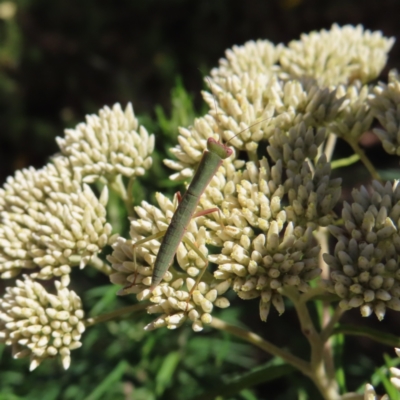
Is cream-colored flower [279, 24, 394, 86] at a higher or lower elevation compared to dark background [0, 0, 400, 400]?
lower

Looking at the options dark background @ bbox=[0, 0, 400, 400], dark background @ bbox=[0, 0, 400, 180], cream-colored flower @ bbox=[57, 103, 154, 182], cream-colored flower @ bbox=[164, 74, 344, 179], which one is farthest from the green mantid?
dark background @ bbox=[0, 0, 400, 180]

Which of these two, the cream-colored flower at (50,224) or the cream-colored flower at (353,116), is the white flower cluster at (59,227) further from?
the cream-colored flower at (353,116)

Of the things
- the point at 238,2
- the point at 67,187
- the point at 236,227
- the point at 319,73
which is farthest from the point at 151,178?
the point at 238,2

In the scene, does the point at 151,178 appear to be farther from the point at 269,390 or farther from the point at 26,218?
the point at 269,390

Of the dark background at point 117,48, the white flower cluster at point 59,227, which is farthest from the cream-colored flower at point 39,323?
the dark background at point 117,48

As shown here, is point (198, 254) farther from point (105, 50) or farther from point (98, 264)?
point (105, 50)

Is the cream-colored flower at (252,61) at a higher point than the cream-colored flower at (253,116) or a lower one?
higher

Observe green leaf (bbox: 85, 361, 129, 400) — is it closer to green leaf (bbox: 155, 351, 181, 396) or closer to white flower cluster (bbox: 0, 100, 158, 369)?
green leaf (bbox: 155, 351, 181, 396)
